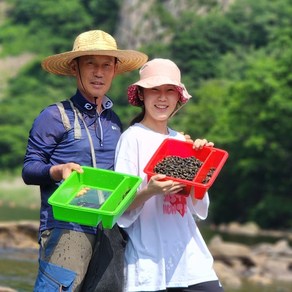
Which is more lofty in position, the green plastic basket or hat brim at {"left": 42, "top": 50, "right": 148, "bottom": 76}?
hat brim at {"left": 42, "top": 50, "right": 148, "bottom": 76}

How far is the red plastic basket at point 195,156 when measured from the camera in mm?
6465

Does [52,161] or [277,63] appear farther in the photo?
[277,63]

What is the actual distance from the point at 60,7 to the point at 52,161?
400 ft

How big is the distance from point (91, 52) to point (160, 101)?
0.49m

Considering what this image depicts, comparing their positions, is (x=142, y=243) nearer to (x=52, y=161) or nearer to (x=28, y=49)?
(x=52, y=161)

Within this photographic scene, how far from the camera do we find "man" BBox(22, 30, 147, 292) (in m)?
6.45

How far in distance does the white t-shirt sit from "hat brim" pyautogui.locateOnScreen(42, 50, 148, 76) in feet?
1.56

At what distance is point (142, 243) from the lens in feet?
21.4

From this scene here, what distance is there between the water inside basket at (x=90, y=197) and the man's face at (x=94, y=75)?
2.00 feet

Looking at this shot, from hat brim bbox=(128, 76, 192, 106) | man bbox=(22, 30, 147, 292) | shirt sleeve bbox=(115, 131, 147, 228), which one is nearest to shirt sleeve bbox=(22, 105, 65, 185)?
man bbox=(22, 30, 147, 292)

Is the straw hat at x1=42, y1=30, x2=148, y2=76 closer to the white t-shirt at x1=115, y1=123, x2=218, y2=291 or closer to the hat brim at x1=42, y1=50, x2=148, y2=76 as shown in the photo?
the hat brim at x1=42, y1=50, x2=148, y2=76

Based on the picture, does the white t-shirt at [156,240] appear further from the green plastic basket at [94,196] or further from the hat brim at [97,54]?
the hat brim at [97,54]

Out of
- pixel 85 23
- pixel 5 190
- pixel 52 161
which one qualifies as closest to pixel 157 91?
pixel 52 161

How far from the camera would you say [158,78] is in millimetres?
6730
